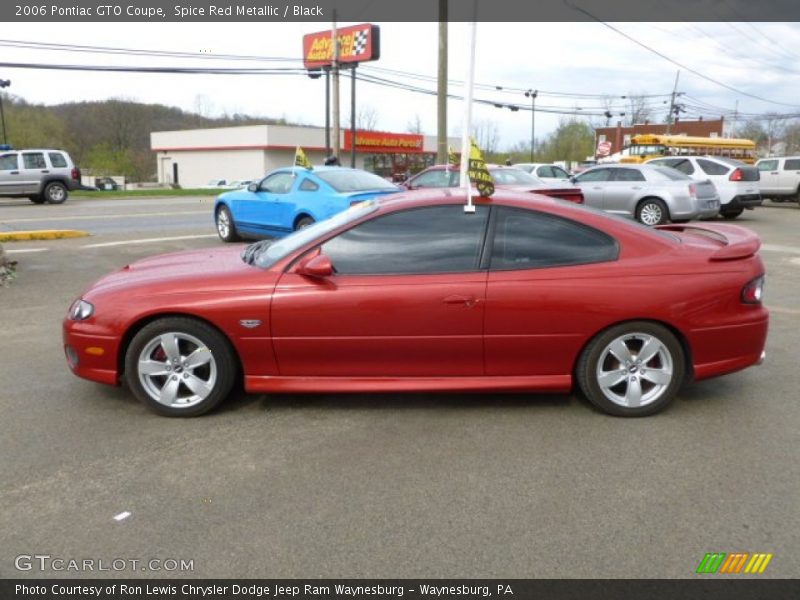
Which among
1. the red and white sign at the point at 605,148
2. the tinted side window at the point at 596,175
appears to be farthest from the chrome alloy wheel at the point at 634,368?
the red and white sign at the point at 605,148

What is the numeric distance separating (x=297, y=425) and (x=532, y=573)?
6.24 feet

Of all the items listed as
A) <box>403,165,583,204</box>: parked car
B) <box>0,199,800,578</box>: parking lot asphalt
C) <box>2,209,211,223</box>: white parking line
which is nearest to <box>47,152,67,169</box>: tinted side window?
<box>2,209,211,223</box>: white parking line

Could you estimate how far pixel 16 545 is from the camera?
2.89 meters

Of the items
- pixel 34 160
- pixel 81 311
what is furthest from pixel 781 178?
pixel 34 160

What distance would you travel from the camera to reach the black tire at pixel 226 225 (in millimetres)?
12297

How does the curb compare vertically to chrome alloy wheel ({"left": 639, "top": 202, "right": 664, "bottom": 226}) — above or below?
below

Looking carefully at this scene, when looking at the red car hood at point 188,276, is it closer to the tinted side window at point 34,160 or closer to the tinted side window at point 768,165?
the tinted side window at point 34,160

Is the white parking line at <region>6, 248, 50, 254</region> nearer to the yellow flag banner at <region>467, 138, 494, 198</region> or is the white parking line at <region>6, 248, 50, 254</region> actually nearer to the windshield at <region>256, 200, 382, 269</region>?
the windshield at <region>256, 200, 382, 269</region>

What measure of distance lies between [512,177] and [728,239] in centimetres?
945

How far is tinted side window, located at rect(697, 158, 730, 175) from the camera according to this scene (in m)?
17.3

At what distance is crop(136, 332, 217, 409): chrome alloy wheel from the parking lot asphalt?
0.18m

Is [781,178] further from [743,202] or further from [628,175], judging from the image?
[628,175]

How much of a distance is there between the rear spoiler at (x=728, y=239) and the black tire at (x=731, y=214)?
1392cm
